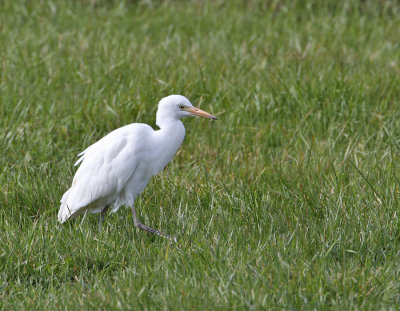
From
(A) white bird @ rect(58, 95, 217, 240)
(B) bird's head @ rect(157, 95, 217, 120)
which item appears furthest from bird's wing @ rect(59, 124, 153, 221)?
(B) bird's head @ rect(157, 95, 217, 120)

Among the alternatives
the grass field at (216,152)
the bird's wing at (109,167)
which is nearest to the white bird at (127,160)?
the bird's wing at (109,167)

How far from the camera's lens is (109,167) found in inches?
188

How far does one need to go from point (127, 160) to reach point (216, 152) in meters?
1.27

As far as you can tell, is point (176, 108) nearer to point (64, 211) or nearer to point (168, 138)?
point (168, 138)

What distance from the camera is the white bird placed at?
472 cm

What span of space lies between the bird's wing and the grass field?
0.20 m

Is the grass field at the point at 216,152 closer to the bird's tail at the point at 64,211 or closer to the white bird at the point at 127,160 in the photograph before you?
the bird's tail at the point at 64,211

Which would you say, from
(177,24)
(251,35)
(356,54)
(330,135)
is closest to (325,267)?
(330,135)

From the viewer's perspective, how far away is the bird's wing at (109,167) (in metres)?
4.71

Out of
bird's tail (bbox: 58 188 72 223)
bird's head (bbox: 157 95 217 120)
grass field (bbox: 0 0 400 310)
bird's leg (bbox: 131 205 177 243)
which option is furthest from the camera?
bird's head (bbox: 157 95 217 120)

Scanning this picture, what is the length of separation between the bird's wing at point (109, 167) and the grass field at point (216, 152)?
0.20 meters

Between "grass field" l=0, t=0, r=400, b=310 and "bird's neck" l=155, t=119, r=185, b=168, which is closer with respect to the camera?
"grass field" l=0, t=0, r=400, b=310

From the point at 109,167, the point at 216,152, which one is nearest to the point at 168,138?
the point at 109,167

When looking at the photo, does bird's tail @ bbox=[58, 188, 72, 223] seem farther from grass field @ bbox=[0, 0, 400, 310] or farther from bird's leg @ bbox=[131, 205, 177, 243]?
bird's leg @ bbox=[131, 205, 177, 243]
